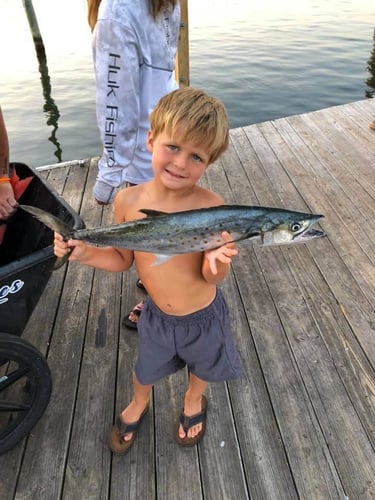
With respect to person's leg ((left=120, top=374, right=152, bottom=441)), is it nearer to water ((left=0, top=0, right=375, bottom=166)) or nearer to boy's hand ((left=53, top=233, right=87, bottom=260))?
boy's hand ((left=53, top=233, right=87, bottom=260))

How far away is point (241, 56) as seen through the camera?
15414mm

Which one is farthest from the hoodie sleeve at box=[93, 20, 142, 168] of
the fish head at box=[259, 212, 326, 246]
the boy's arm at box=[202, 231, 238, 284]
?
the fish head at box=[259, 212, 326, 246]

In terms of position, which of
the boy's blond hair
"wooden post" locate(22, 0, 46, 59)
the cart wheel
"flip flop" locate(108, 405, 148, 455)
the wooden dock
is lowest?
"wooden post" locate(22, 0, 46, 59)

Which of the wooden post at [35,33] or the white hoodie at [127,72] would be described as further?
the wooden post at [35,33]

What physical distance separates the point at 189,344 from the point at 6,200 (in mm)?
1325

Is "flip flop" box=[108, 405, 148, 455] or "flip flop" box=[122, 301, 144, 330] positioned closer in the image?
"flip flop" box=[108, 405, 148, 455]

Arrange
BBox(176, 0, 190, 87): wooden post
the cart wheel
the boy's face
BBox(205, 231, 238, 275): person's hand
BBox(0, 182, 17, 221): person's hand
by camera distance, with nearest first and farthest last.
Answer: BBox(205, 231, 238, 275): person's hand < the boy's face < the cart wheel < BBox(0, 182, 17, 221): person's hand < BBox(176, 0, 190, 87): wooden post

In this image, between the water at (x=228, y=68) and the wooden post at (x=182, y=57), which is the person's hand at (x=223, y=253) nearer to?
the wooden post at (x=182, y=57)

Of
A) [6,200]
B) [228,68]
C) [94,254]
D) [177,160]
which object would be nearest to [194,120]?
[177,160]

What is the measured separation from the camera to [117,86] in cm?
225

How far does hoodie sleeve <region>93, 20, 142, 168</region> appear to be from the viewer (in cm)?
216

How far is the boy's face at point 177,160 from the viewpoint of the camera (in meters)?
1.76

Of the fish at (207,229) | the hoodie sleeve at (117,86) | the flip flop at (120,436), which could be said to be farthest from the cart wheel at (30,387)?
the hoodie sleeve at (117,86)

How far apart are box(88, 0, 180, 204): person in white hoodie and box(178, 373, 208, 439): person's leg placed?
4.16 feet
